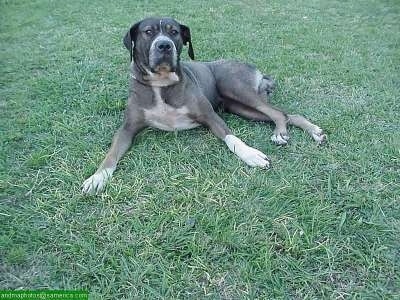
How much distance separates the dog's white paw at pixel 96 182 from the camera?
3145mm

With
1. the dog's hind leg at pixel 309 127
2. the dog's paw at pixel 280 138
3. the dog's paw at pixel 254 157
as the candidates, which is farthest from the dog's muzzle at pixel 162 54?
the dog's hind leg at pixel 309 127

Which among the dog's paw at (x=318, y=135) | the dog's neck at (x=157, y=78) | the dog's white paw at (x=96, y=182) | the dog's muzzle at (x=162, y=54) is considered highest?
the dog's muzzle at (x=162, y=54)

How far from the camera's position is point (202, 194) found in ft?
10.1

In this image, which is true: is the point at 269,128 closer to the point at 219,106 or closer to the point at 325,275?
the point at 219,106

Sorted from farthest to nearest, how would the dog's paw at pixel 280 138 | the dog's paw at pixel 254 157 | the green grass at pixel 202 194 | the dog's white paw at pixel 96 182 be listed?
the dog's paw at pixel 280 138 → the dog's paw at pixel 254 157 → the dog's white paw at pixel 96 182 → the green grass at pixel 202 194

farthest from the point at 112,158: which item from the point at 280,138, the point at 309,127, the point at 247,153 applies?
the point at 309,127

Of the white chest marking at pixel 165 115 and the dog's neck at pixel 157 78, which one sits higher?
the dog's neck at pixel 157 78

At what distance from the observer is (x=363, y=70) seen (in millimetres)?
5297

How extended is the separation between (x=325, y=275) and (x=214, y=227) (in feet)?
2.36

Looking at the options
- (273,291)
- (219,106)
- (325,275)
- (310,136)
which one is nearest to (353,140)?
(310,136)

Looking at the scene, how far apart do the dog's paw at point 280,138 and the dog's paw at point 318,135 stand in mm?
227

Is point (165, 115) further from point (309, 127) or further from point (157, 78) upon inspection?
point (309, 127)

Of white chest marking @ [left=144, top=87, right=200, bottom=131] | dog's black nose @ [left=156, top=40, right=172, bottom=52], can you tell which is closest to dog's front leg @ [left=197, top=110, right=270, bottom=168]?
white chest marking @ [left=144, top=87, right=200, bottom=131]

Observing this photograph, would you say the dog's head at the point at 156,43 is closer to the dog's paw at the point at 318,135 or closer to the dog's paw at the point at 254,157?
the dog's paw at the point at 254,157
